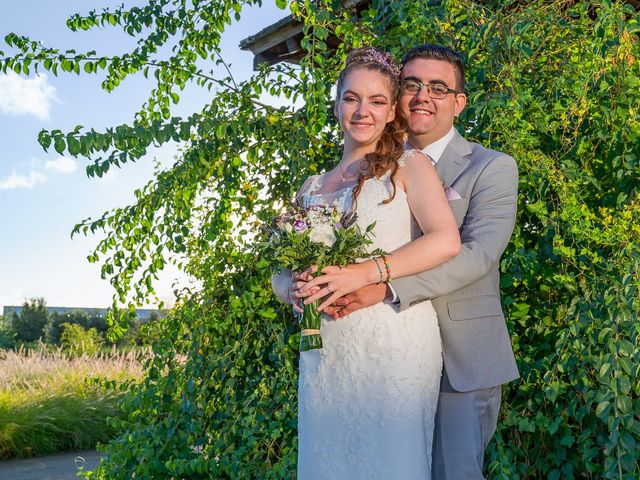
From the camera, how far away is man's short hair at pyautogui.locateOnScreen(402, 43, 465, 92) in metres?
2.89

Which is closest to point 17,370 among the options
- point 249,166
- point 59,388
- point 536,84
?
point 59,388

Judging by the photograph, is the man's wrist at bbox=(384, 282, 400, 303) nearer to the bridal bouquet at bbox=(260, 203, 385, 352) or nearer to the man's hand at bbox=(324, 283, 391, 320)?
the man's hand at bbox=(324, 283, 391, 320)

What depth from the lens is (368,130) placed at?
103 inches

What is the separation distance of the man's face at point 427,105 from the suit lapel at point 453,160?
0.26 feet

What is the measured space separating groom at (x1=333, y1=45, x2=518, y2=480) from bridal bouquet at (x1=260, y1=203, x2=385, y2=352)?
0.11m

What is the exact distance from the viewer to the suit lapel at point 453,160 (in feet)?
8.96

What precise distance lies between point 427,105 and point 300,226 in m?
0.73

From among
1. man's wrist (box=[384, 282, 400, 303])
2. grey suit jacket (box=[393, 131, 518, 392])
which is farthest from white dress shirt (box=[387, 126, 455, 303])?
man's wrist (box=[384, 282, 400, 303])

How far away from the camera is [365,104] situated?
2607 millimetres

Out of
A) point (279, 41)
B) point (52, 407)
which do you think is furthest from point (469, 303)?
point (52, 407)

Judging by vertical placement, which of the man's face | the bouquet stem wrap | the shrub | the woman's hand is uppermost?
the man's face

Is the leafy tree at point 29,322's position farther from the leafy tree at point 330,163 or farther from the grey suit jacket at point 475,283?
the grey suit jacket at point 475,283

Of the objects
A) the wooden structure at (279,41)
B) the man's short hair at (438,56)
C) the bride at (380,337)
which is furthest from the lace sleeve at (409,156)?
the wooden structure at (279,41)

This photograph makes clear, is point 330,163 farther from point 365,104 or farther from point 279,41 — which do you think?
point 279,41
